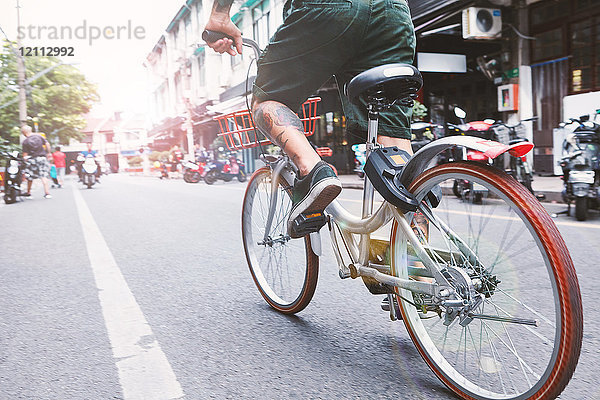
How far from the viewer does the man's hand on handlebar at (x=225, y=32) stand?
2151mm

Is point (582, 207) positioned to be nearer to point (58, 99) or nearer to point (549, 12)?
point (549, 12)

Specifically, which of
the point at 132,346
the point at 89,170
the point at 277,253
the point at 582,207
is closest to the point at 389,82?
the point at 277,253

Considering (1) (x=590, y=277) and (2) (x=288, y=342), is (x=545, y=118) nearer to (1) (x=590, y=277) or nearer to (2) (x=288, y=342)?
(1) (x=590, y=277)

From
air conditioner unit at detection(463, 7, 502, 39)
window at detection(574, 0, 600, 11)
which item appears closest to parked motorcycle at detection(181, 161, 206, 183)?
air conditioner unit at detection(463, 7, 502, 39)

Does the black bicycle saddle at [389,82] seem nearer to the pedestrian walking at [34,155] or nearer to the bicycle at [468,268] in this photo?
the bicycle at [468,268]

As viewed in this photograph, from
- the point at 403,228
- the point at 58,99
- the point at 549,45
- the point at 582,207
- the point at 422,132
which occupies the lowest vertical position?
the point at 582,207

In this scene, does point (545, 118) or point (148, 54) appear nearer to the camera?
point (545, 118)

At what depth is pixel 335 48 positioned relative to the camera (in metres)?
1.94

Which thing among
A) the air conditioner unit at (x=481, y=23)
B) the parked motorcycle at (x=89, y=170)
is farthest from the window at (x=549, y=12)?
the parked motorcycle at (x=89, y=170)

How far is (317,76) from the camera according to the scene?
203 cm

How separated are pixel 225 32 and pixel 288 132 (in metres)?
0.52

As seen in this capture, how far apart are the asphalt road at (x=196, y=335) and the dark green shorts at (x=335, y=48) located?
0.46 metres

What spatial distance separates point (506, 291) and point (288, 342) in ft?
3.17

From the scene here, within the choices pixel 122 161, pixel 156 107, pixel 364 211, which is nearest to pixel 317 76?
pixel 364 211
